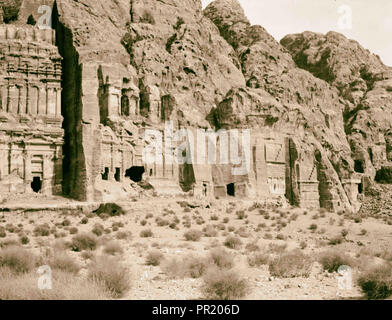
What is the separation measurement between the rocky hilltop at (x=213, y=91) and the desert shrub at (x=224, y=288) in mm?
27187

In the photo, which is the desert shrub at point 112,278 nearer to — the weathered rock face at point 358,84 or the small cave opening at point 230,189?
the small cave opening at point 230,189

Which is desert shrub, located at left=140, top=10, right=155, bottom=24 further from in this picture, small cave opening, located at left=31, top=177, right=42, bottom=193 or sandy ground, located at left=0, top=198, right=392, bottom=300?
sandy ground, located at left=0, top=198, right=392, bottom=300

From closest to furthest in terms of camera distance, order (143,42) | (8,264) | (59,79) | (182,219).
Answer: (8,264)
(182,219)
(59,79)
(143,42)

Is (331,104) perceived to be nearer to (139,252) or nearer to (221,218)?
(221,218)

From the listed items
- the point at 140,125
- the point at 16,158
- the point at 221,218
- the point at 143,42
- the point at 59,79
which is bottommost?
the point at 221,218

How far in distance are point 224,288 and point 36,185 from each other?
35.1 metres

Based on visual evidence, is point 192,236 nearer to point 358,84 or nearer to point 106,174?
point 106,174

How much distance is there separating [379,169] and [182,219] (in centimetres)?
4467

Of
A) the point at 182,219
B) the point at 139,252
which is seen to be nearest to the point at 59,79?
the point at 182,219

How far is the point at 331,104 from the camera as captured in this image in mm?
70562

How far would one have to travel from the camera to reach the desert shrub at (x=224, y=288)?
969 centimetres

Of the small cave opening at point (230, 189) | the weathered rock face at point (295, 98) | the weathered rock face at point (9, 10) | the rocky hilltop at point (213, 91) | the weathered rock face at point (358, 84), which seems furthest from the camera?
the weathered rock face at point (358, 84)

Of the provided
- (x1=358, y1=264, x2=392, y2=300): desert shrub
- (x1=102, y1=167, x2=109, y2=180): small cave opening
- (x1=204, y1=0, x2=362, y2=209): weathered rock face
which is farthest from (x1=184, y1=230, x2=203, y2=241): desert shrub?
(x1=204, y1=0, x2=362, y2=209): weathered rock face

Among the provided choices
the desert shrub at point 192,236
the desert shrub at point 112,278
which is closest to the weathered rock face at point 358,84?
the desert shrub at point 192,236
